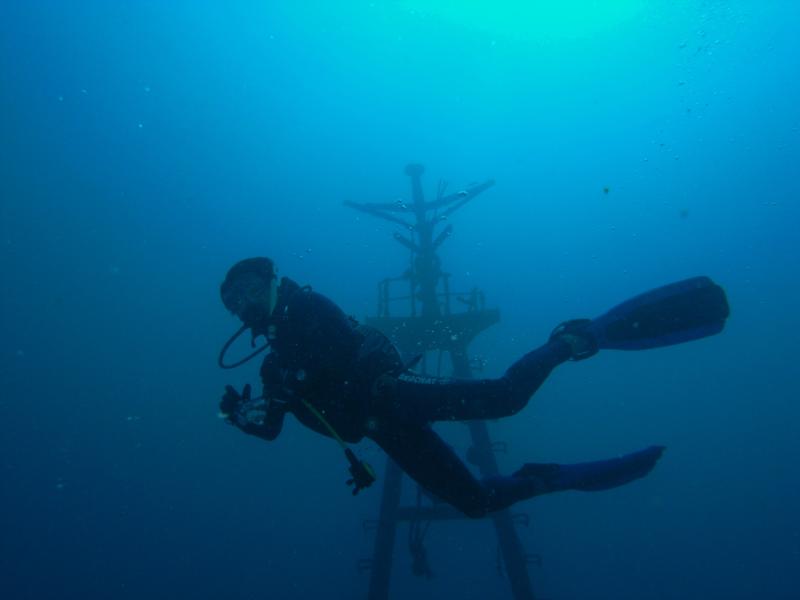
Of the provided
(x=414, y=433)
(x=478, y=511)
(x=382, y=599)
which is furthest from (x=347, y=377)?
(x=382, y=599)

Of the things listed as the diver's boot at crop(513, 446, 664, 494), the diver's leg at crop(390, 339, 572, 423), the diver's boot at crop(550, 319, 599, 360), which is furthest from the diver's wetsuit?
the diver's boot at crop(513, 446, 664, 494)

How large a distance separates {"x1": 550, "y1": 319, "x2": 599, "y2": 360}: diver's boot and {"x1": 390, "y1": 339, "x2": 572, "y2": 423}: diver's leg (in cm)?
42

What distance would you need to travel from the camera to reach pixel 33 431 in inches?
3765

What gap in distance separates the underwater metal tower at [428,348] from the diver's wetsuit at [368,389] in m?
5.03

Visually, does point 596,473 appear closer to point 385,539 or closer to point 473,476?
point 473,476

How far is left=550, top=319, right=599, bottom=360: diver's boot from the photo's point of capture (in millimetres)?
3986

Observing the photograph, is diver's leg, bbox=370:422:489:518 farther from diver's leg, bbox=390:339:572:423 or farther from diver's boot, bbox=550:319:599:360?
diver's boot, bbox=550:319:599:360

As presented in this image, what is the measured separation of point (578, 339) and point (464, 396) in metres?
1.12

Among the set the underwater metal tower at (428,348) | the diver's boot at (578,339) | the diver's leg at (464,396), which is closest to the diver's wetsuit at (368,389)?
the diver's leg at (464,396)

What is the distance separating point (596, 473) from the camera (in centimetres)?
419

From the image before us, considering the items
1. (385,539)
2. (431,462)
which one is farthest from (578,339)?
(385,539)

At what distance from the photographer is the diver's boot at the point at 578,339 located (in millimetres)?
3986

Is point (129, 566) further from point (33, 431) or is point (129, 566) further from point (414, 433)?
point (414, 433)

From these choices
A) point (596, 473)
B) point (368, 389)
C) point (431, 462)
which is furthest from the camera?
point (596, 473)
